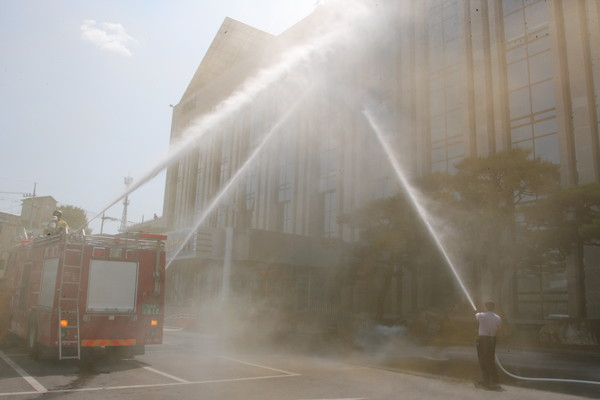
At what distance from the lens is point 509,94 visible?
2653 cm

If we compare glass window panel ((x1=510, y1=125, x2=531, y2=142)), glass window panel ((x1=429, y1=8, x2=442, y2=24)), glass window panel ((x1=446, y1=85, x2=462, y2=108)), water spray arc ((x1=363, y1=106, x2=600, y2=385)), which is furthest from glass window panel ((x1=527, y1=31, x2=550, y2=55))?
water spray arc ((x1=363, y1=106, x2=600, y2=385))

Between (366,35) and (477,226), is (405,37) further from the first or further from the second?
(477,226)

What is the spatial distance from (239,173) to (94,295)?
1458 inches

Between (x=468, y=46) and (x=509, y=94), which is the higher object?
(x=468, y=46)

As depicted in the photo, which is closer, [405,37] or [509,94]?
[509,94]

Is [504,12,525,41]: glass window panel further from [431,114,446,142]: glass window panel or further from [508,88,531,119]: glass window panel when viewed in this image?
[431,114,446,142]: glass window panel

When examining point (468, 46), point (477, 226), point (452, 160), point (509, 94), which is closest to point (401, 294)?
point (452, 160)

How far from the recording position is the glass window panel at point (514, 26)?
2644 cm

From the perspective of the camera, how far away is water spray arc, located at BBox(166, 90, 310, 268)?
32250mm

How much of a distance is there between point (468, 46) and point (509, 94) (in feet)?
13.4

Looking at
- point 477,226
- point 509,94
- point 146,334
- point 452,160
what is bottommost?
point 146,334

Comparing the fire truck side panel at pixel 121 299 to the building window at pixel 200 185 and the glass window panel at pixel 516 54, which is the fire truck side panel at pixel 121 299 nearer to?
the glass window panel at pixel 516 54

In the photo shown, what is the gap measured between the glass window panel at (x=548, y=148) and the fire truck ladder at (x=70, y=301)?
73.5 ft

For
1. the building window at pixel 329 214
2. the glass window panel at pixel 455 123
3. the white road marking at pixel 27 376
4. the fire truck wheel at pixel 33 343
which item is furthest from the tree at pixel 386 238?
the white road marking at pixel 27 376
